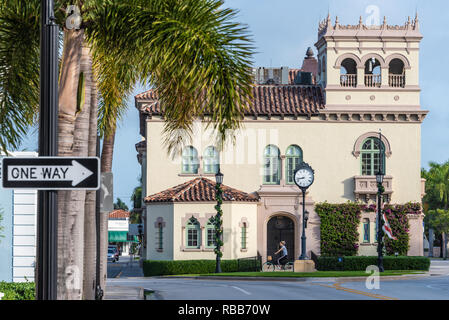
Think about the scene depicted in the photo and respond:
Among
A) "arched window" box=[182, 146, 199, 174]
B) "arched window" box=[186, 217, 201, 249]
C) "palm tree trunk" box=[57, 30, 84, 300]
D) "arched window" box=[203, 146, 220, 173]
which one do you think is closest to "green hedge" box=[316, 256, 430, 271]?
"arched window" box=[186, 217, 201, 249]

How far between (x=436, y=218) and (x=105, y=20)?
7711 cm

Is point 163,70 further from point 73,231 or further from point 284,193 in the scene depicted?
point 284,193

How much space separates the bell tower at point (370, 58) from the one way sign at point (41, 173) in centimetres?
4241

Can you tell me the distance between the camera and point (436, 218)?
86938 mm

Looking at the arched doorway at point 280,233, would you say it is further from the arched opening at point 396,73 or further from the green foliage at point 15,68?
the green foliage at point 15,68

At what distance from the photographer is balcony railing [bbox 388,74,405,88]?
51091mm

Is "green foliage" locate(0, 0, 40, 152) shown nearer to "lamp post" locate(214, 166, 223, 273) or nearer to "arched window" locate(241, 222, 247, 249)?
"lamp post" locate(214, 166, 223, 273)

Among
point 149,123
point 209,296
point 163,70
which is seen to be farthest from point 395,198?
point 163,70

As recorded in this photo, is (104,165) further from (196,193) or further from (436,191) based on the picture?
(436,191)

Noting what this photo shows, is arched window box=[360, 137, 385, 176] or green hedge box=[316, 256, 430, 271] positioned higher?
arched window box=[360, 137, 385, 176]

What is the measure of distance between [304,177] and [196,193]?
6561 mm

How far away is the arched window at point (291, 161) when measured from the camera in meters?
50.5

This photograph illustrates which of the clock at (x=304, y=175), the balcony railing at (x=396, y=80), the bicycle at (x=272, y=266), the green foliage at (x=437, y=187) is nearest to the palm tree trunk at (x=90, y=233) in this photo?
the bicycle at (x=272, y=266)

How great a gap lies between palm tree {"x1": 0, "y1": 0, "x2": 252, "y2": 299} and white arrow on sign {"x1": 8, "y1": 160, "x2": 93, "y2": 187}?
4.13m
